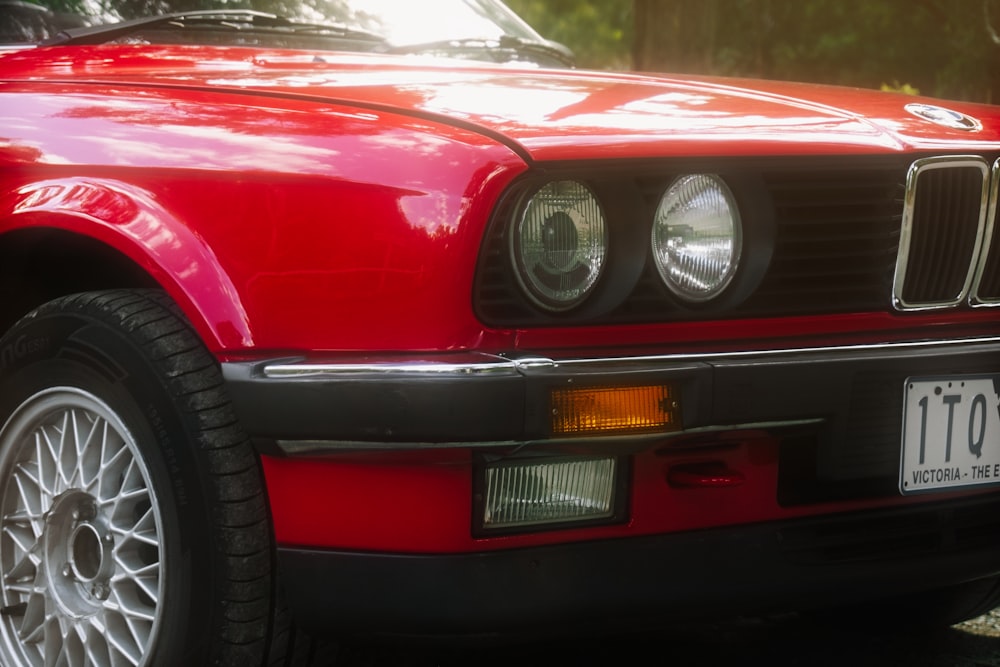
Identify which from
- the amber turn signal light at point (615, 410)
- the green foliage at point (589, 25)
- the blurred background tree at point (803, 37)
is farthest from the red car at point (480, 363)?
the green foliage at point (589, 25)

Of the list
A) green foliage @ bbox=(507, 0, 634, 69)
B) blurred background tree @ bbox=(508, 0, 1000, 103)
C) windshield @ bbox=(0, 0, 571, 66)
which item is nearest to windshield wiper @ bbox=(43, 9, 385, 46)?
windshield @ bbox=(0, 0, 571, 66)

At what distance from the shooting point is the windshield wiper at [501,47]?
138 inches

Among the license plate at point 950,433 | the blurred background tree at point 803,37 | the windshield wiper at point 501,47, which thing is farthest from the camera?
the blurred background tree at point 803,37

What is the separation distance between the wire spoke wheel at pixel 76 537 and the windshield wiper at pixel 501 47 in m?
1.28

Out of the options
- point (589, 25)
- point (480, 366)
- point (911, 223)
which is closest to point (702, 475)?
point (480, 366)

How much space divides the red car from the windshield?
2.04 feet

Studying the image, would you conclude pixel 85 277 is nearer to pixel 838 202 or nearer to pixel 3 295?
pixel 3 295

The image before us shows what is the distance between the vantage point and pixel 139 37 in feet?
10.8

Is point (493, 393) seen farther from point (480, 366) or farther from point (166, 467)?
point (166, 467)

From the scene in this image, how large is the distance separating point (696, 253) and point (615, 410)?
327 millimetres

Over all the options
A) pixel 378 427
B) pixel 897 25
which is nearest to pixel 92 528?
pixel 378 427

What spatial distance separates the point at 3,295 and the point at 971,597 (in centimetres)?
215

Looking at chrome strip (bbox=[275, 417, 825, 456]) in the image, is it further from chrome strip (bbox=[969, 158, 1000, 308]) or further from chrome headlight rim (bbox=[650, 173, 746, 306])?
chrome strip (bbox=[969, 158, 1000, 308])

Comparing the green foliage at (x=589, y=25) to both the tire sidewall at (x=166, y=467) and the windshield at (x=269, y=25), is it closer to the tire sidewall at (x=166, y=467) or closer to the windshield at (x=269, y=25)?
the windshield at (x=269, y=25)
